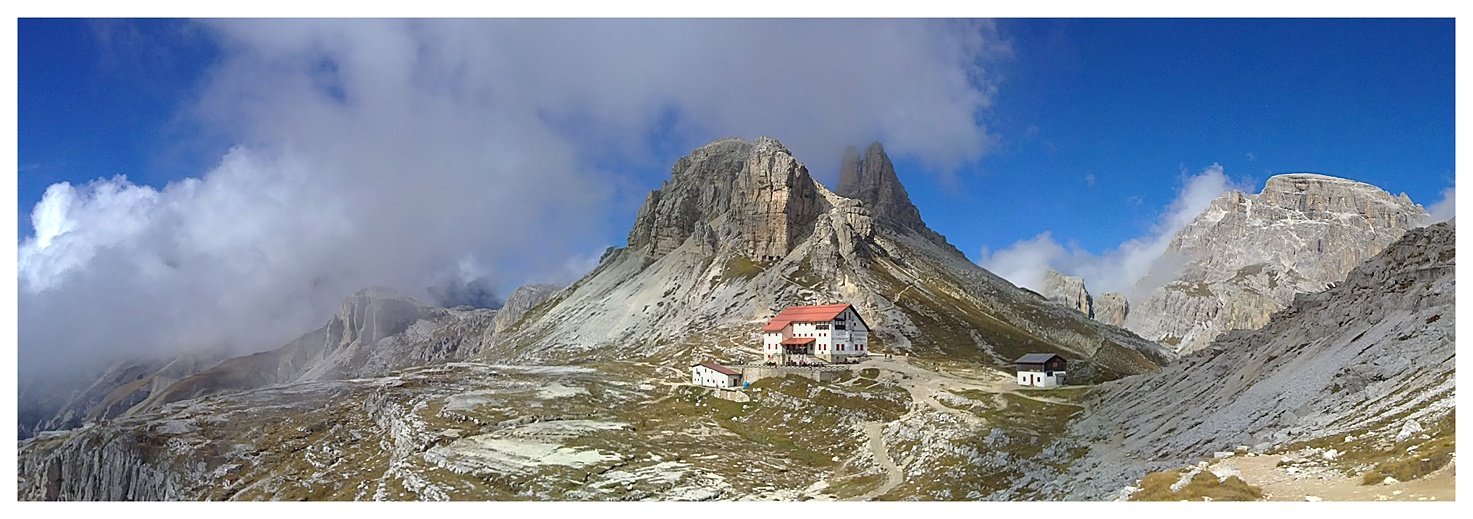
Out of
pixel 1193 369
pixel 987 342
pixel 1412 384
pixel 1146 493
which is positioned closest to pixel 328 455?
pixel 1146 493

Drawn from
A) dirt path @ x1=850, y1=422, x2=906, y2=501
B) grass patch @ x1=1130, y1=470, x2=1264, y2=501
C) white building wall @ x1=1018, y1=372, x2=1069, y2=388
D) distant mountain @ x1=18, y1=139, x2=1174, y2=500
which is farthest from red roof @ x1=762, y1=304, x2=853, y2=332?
grass patch @ x1=1130, y1=470, x2=1264, y2=501

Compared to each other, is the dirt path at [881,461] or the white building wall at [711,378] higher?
the white building wall at [711,378]

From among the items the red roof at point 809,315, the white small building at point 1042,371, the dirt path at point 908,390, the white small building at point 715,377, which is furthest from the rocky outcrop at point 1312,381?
the red roof at point 809,315

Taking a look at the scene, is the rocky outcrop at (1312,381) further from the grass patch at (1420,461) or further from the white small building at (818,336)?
the white small building at (818,336)

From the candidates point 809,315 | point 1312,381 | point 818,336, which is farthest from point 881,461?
point 809,315

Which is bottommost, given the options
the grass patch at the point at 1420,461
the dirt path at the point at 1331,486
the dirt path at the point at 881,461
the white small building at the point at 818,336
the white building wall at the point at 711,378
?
the dirt path at the point at 881,461

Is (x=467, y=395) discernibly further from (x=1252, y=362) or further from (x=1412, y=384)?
(x=1412, y=384)

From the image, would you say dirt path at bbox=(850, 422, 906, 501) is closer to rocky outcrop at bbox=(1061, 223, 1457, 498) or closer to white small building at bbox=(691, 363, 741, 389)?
rocky outcrop at bbox=(1061, 223, 1457, 498)
